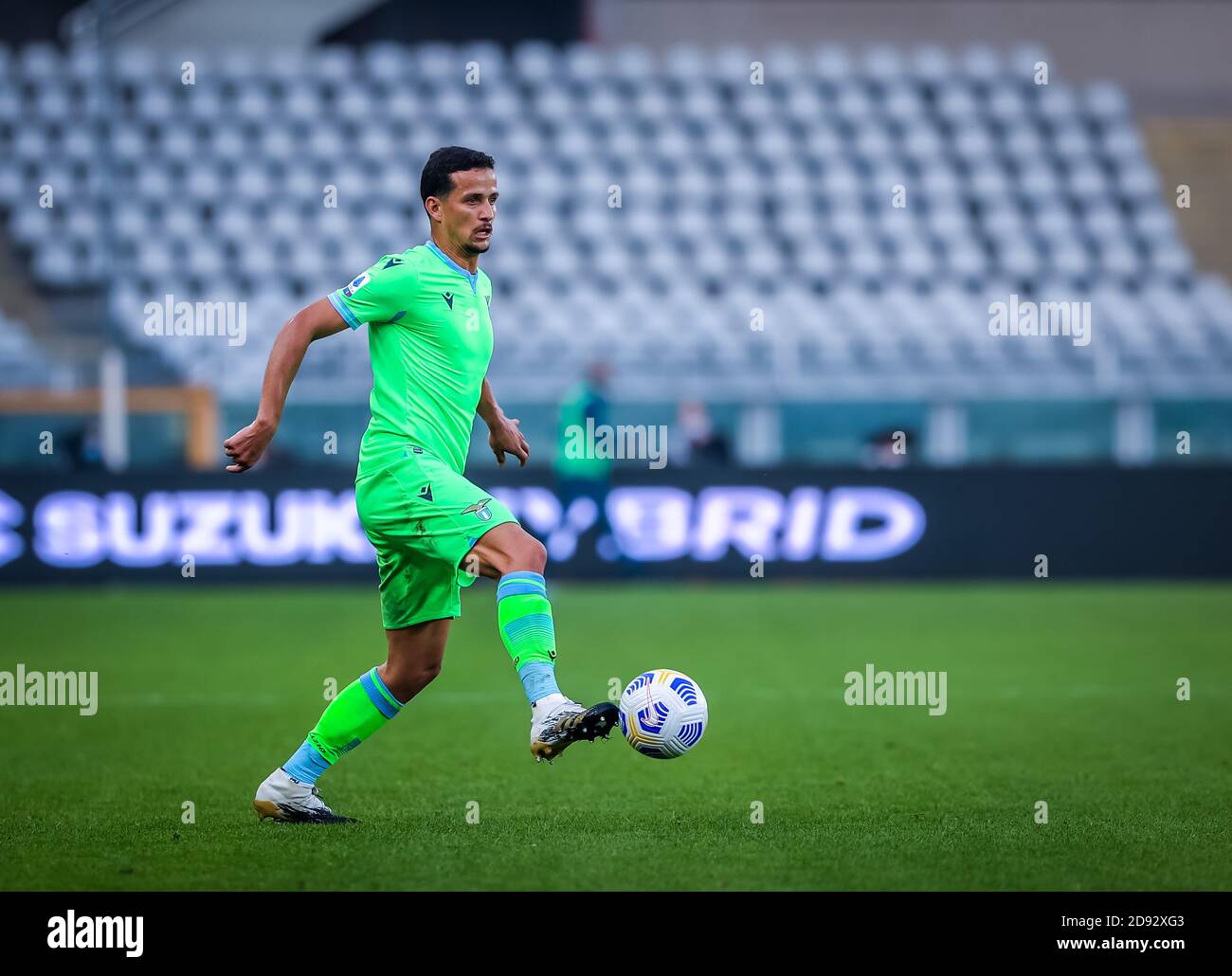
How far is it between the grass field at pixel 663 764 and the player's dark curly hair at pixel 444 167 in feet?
7.16

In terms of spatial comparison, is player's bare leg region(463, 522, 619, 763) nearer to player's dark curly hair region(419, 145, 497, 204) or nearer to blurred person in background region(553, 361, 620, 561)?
player's dark curly hair region(419, 145, 497, 204)

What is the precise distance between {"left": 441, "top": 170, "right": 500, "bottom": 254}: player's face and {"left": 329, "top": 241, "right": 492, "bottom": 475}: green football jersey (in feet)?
0.36

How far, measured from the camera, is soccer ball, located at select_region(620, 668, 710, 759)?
5.14 meters

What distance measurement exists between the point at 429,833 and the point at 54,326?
14.4 meters

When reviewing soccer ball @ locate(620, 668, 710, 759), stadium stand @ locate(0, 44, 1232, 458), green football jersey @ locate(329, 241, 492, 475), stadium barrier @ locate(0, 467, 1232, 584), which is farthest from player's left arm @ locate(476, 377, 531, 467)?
stadium stand @ locate(0, 44, 1232, 458)

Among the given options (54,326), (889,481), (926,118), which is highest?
(926,118)

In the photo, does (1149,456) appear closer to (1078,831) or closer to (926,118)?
(926,118)

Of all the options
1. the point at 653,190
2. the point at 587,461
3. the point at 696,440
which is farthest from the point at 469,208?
the point at 653,190

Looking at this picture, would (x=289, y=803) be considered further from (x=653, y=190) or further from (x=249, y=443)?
(x=653, y=190)

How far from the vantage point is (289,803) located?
17.6 feet

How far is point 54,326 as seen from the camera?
18.0m

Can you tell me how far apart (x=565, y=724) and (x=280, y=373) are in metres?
1.47
